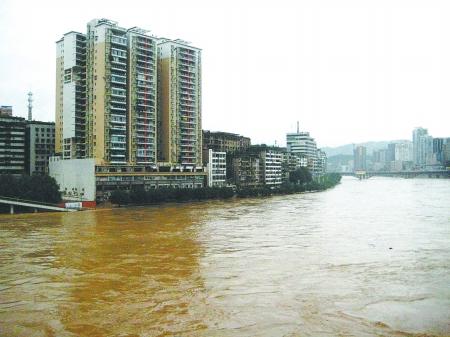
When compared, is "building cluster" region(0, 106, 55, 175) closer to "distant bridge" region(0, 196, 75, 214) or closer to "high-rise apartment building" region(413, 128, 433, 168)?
"distant bridge" region(0, 196, 75, 214)

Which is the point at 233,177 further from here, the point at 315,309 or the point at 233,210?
the point at 315,309

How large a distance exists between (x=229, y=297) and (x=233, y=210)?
2207cm

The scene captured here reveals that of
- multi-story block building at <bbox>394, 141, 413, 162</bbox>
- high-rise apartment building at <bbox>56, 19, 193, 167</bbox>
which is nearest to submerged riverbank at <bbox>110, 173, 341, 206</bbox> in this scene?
high-rise apartment building at <bbox>56, 19, 193, 167</bbox>

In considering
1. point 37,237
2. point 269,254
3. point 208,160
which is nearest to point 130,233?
point 37,237

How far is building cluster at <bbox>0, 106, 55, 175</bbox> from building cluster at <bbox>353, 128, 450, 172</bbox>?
315 feet

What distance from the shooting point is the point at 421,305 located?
31.6 ft

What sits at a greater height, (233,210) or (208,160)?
(208,160)

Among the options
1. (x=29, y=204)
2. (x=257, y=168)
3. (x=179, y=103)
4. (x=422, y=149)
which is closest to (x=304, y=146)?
(x=257, y=168)

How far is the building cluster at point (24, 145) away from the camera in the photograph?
42000mm

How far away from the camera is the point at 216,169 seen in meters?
46.4

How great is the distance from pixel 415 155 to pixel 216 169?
4674 inches

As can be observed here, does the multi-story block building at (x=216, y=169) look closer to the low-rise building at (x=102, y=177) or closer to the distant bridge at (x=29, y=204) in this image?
the low-rise building at (x=102, y=177)

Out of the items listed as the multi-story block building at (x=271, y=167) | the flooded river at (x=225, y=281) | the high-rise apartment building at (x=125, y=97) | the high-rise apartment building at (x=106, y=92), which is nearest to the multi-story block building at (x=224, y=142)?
the multi-story block building at (x=271, y=167)

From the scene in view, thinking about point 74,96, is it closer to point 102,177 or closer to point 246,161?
point 102,177
